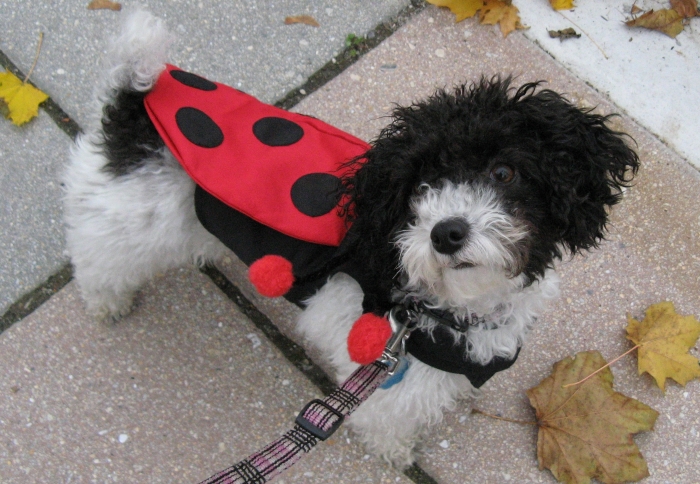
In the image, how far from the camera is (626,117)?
124 inches

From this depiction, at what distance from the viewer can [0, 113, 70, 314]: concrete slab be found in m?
2.84

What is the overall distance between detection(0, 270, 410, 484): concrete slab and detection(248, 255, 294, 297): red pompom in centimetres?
100

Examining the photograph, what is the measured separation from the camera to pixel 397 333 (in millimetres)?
1975

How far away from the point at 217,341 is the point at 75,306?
2.25 feet

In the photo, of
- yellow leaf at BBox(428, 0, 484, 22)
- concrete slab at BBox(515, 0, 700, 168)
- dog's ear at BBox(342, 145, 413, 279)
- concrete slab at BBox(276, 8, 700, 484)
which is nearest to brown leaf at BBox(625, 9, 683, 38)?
concrete slab at BBox(515, 0, 700, 168)

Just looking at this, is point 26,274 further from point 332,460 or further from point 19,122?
point 332,460

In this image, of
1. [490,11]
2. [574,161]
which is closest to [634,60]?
[490,11]

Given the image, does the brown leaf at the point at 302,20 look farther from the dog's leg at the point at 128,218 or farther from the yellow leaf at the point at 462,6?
the dog's leg at the point at 128,218

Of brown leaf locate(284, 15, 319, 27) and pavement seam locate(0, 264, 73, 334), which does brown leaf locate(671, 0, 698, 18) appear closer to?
brown leaf locate(284, 15, 319, 27)

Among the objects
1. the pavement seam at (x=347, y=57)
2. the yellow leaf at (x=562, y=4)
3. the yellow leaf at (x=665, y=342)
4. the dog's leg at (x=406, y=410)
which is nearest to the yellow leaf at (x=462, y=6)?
the pavement seam at (x=347, y=57)

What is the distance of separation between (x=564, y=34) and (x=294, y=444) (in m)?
2.69

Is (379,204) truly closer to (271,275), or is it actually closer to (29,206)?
(271,275)

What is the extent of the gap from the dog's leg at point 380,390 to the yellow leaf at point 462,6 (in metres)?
1.85

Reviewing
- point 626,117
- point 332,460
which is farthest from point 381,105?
point 332,460
